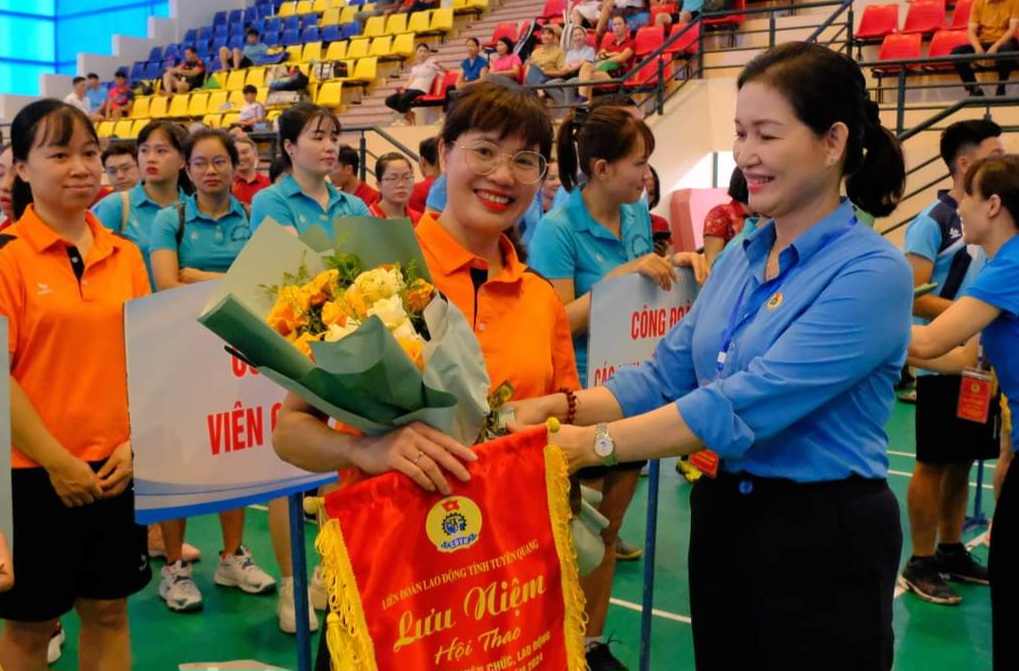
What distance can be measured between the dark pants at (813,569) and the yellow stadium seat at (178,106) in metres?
16.8

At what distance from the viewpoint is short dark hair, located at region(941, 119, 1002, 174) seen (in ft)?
13.4

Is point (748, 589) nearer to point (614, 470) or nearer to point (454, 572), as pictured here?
point (454, 572)

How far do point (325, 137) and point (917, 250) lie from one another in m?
2.28

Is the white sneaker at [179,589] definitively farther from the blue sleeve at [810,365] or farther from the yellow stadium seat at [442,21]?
the yellow stadium seat at [442,21]

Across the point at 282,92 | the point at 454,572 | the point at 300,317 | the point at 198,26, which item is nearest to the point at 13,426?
the point at 300,317

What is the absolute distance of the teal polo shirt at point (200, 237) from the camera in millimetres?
3799

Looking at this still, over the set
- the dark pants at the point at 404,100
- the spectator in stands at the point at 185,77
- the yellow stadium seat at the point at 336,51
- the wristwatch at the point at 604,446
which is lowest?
the wristwatch at the point at 604,446

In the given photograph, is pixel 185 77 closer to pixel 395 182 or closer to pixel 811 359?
pixel 395 182

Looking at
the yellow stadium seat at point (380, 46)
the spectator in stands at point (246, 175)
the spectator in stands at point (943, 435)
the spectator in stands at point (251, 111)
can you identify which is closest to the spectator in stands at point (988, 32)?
the spectator in stands at point (943, 435)

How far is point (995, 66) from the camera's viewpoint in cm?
894

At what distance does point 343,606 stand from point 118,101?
18.6 metres

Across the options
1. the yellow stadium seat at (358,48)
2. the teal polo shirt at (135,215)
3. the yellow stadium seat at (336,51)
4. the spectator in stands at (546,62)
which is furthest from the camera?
the yellow stadium seat at (336,51)

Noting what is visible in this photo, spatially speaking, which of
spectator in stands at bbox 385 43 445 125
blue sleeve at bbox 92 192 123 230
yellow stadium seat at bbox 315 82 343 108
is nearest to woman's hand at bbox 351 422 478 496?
blue sleeve at bbox 92 192 123 230

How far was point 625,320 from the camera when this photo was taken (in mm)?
3037
